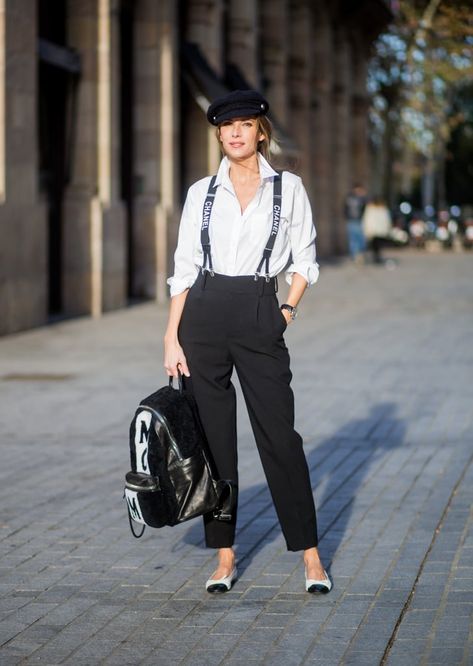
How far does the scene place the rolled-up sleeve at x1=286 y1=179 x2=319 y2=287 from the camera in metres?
5.55

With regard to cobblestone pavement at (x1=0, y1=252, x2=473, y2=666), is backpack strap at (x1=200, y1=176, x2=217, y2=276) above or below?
above

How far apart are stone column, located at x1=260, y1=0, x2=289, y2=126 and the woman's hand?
2807 centimetres

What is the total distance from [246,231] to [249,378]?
539 mm

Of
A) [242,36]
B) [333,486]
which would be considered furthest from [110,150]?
[333,486]

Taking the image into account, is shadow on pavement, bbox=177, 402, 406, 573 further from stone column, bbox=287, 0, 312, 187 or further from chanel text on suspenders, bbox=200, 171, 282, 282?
stone column, bbox=287, 0, 312, 187

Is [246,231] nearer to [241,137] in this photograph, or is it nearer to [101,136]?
[241,137]

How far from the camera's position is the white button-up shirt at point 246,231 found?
5.49m

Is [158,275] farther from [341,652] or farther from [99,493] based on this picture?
Answer: [341,652]

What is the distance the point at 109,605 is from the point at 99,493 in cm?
222

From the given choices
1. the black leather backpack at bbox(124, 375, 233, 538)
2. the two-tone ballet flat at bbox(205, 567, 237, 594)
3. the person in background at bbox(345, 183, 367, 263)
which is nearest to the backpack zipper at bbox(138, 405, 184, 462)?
the black leather backpack at bbox(124, 375, 233, 538)

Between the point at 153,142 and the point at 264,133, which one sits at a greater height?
the point at 264,133

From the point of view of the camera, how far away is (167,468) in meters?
5.34

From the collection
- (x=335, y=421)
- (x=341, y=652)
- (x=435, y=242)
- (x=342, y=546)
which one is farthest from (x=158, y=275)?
(x=435, y=242)

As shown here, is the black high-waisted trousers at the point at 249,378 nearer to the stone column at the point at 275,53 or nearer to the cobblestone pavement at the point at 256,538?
the cobblestone pavement at the point at 256,538
